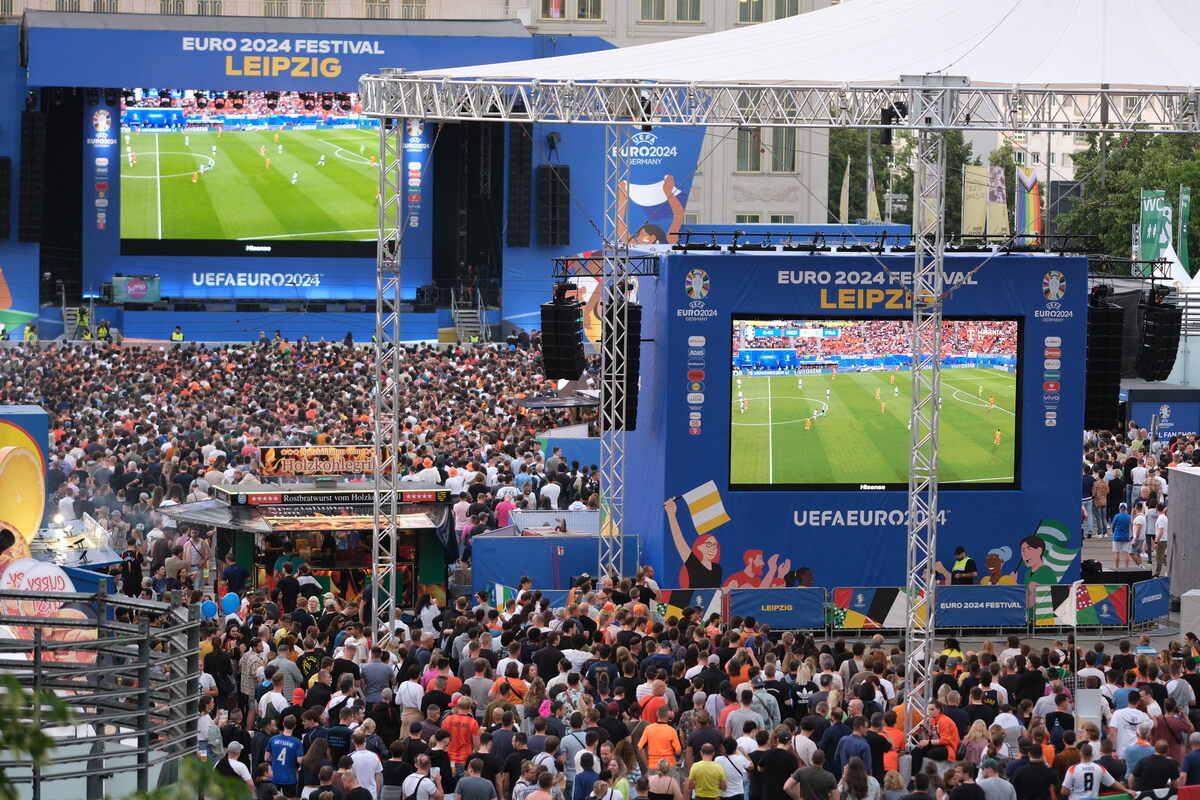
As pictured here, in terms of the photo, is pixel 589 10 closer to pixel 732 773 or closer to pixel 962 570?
pixel 962 570

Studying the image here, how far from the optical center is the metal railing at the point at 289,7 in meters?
64.9

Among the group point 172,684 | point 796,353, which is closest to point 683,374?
point 796,353

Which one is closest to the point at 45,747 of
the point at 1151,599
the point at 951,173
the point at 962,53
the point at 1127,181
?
the point at 962,53

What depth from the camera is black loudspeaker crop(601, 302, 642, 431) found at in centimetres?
2091

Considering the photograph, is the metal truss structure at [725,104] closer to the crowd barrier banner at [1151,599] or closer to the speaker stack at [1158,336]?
the speaker stack at [1158,336]

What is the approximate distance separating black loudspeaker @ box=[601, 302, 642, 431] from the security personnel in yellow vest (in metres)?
4.28

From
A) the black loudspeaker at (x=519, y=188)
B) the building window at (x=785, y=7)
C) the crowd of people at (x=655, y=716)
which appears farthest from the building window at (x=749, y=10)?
the crowd of people at (x=655, y=716)

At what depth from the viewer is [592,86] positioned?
18.0 metres

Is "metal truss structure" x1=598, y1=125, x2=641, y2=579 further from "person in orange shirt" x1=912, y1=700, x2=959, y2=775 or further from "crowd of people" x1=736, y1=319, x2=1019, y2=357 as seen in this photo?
"person in orange shirt" x1=912, y1=700, x2=959, y2=775

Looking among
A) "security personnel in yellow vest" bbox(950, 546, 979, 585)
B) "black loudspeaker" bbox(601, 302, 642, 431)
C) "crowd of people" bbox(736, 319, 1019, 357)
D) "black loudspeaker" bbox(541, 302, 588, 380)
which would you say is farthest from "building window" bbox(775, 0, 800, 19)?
"security personnel in yellow vest" bbox(950, 546, 979, 585)

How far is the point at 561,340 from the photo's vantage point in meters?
20.9

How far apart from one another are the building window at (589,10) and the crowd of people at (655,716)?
51000mm

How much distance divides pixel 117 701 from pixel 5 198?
44276 mm

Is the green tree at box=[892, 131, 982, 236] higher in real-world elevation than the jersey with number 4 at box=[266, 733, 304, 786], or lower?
higher
